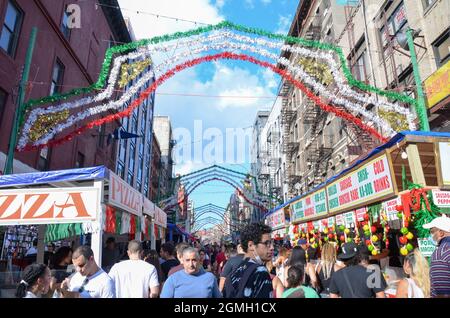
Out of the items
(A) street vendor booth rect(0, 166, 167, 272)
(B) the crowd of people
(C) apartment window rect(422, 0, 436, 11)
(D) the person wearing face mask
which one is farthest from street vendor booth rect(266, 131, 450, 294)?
(C) apartment window rect(422, 0, 436, 11)

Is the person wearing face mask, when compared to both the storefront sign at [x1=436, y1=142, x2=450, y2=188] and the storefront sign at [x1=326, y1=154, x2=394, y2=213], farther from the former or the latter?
the storefront sign at [x1=326, y1=154, x2=394, y2=213]

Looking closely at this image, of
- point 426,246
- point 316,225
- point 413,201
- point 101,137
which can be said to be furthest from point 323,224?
point 101,137

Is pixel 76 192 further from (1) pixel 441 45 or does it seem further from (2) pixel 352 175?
(1) pixel 441 45

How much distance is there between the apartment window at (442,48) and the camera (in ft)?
43.7

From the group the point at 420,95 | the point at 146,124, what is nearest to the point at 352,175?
the point at 420,95

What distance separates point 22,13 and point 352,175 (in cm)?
1489

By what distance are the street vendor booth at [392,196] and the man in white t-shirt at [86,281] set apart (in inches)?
219

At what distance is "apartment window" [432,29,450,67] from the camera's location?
525 inches

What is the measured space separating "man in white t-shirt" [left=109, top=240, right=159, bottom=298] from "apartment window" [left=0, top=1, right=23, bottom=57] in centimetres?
1190

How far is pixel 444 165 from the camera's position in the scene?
21.6ft

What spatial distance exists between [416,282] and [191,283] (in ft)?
9.16

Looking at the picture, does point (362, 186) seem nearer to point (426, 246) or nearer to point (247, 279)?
point (426, 246)

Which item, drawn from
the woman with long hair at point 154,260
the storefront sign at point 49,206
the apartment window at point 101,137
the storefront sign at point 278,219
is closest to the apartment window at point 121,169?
the apartment window at point 101,137
